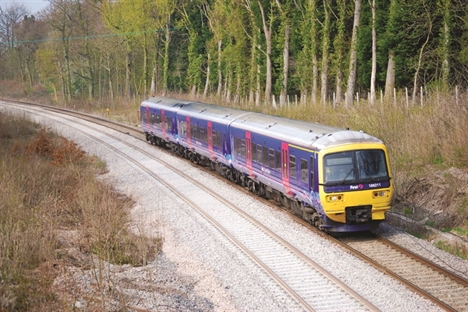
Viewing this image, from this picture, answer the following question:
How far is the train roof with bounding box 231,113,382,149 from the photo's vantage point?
49.0 feet

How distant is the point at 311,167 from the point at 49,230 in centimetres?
608

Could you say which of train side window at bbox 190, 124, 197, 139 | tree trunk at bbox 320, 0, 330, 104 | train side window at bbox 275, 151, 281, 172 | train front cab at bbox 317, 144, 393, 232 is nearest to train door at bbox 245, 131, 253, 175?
train side window at bbox 275, 151, 281, 172

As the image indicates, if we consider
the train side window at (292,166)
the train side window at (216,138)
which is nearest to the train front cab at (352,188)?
the train side window at (292,166)

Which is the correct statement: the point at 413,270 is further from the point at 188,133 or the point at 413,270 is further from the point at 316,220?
the point at 188,133

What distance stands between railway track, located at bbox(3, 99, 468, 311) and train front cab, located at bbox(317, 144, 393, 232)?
447 mm

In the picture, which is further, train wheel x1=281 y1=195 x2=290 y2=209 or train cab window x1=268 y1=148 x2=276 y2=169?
train cab window x1=268 y1=148 x2=276 y2=169

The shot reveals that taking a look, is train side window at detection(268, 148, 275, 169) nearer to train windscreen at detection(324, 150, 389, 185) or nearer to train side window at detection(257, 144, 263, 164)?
train side window at detection(257, 144, 263, 164)

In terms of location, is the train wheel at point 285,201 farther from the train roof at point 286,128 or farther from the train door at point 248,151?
the train door at point 248,151

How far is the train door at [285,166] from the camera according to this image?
1678 cm

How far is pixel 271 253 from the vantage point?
13570 mm

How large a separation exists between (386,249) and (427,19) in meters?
20.6

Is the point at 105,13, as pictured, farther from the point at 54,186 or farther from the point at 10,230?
the point at 10,230

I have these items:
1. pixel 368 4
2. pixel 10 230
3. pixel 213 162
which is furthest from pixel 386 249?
pixel 368 4

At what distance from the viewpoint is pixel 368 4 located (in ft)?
123
